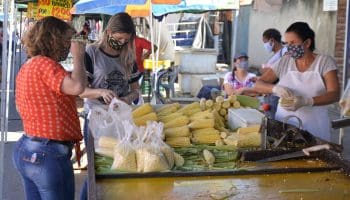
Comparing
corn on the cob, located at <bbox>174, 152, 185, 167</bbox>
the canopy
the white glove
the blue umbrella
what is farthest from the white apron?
the blue umbrella

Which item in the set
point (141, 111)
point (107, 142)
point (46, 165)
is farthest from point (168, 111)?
point (46, 165)

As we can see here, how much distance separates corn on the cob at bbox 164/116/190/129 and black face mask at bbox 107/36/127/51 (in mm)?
836

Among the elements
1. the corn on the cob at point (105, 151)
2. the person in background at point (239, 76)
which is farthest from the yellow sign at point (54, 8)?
the corn on the cob at point (105, 151)

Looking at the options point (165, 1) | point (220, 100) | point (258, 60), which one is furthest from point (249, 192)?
point (258, 60)

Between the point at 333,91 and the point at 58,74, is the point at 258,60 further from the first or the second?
the point at 58,74

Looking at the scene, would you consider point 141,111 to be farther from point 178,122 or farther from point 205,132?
point 205,132

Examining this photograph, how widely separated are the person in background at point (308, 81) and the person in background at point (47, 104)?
1.56 meters

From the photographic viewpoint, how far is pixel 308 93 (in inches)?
160

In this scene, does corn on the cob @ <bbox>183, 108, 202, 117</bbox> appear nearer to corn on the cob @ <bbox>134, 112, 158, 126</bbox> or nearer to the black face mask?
corn on the cob @ <bbox>134, 112, 158, 126</bbox>

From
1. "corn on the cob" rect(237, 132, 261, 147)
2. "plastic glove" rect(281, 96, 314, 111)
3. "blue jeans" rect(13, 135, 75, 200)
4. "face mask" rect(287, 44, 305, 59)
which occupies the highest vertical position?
"face mask" rect(287, 44, 305, 59)

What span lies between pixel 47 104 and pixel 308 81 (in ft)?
6.36

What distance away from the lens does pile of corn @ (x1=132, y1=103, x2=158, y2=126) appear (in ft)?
12.8

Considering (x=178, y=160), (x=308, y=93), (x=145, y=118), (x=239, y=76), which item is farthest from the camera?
(x=239, y=76)

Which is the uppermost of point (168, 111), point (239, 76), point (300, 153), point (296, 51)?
point (296, 51)
